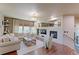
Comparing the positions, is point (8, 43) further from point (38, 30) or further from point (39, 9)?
point (39, 9)

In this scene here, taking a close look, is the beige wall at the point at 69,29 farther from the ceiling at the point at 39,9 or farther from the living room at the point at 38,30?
the ceiling at the point at 39,9

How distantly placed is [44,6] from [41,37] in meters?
0.84

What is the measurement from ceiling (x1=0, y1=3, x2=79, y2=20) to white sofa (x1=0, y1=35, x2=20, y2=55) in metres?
0.60

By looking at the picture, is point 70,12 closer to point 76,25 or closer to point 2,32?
point 76,25

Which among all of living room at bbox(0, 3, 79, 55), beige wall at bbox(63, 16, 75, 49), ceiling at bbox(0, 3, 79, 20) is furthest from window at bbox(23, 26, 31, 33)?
beige wall at bbox(63, 16, 75, 49)

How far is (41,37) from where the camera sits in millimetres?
2820

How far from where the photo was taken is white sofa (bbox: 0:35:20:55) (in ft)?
8.76

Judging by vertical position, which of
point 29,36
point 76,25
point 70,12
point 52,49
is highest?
point 70,12

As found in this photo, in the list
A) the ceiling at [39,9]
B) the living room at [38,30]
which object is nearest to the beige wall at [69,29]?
the living room at [38,30]

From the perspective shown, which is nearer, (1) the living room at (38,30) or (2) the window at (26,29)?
(1) the living room at (38,30)

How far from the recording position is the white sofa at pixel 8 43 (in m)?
2.67

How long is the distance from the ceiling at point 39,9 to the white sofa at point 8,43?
60 centimetres
